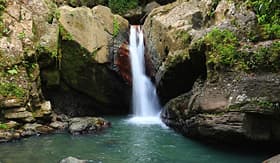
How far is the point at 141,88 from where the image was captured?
581 inches

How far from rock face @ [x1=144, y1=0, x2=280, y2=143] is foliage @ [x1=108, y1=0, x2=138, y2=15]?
681 centimetres

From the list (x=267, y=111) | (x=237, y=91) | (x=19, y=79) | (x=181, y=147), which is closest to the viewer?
(x=267, y=111)

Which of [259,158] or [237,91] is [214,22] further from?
[259,158]

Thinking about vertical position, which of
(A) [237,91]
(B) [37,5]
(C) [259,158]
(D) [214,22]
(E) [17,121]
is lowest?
(C) [259,158]

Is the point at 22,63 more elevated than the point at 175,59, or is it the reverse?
the point at 175,59

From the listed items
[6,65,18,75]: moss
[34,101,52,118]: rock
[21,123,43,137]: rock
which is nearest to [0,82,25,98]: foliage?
[6,65,18,75]: moss

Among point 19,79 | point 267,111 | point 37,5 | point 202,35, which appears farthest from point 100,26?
point 267,111

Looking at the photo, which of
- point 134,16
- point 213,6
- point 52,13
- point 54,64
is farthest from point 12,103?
point 134,16

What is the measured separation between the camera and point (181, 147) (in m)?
9.38

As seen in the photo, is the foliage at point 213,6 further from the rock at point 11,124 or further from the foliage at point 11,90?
the rock at point 11,124

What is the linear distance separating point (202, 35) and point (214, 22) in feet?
4.39

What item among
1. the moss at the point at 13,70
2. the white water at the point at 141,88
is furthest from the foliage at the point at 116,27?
the moss at the point at 13,70

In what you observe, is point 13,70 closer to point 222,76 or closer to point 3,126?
point 3,126

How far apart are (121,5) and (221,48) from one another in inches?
420
